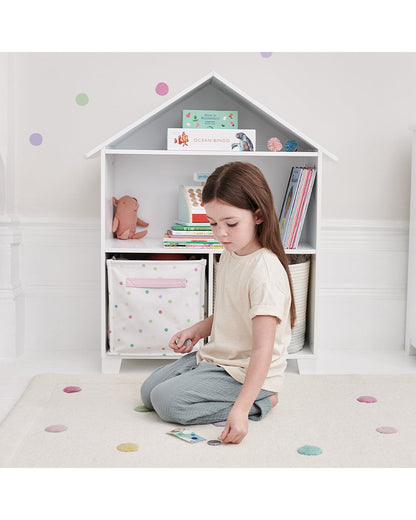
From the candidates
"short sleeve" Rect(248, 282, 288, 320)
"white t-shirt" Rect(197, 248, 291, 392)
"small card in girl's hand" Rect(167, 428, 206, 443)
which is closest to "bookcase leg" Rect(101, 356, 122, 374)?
"white t-shirt" Rect(197, 248, 291, 392)

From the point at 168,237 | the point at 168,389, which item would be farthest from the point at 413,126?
the point at 168,389

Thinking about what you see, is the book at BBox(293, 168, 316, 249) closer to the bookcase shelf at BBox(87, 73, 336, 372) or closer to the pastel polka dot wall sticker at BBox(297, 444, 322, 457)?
the bookcase shelf at BBox(87, 73, 336, 372)

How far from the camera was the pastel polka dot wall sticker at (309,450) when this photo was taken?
5.64 feet

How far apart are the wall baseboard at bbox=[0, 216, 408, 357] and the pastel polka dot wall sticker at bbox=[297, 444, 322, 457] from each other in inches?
47.6

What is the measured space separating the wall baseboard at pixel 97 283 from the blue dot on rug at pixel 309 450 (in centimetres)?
121

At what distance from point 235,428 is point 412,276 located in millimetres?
1410

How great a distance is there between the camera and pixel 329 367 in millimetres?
2664

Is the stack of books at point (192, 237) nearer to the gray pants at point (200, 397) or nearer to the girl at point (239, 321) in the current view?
the girl at point (239, 321)

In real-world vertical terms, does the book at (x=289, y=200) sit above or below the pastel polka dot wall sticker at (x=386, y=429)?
above

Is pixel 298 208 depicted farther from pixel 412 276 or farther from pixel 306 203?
pixel 412 276

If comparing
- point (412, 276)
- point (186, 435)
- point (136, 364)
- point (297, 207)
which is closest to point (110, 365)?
point (136, 364)

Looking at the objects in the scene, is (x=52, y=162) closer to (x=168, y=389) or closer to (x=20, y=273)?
(x=20, y=273)

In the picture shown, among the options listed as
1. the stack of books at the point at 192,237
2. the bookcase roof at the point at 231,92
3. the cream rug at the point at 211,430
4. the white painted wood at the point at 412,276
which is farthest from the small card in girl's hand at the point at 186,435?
the white painted wood at the point at 412,276

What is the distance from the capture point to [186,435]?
183 centimetres
